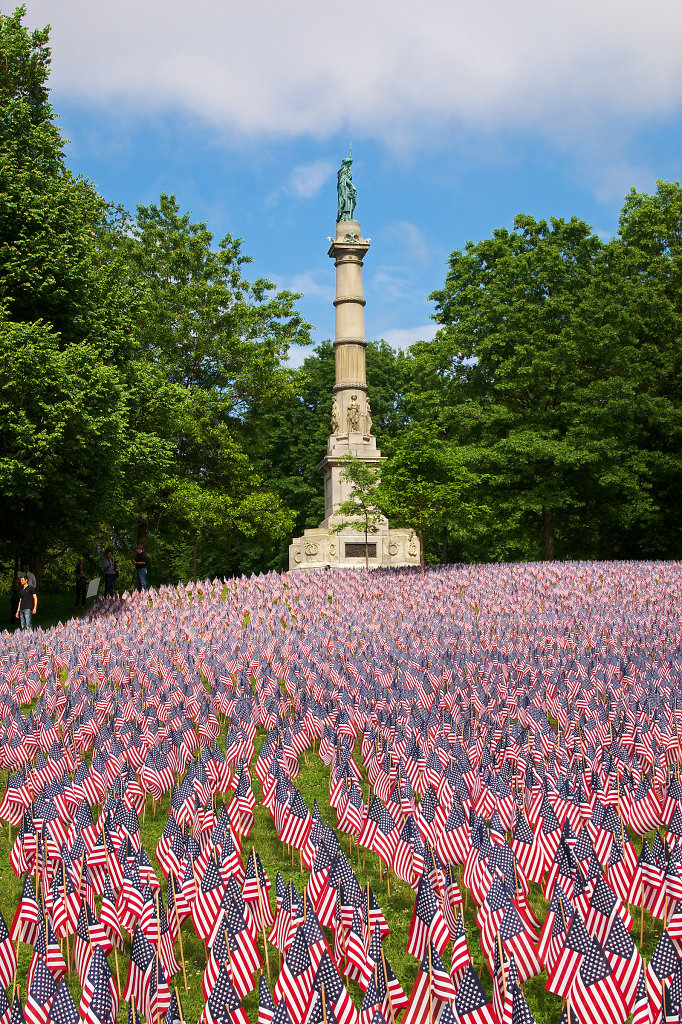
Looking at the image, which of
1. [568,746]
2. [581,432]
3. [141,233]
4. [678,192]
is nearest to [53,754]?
[568,746]

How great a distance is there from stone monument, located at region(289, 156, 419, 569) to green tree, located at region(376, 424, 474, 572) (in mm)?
8956

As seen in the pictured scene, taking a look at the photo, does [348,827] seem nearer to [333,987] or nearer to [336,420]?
[333,987]

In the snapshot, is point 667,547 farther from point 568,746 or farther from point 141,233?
point 568,746

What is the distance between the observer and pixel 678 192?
32750 mm

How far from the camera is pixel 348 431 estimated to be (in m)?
34.3

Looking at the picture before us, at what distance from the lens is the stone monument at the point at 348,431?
31984 mm

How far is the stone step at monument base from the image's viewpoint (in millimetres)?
31734

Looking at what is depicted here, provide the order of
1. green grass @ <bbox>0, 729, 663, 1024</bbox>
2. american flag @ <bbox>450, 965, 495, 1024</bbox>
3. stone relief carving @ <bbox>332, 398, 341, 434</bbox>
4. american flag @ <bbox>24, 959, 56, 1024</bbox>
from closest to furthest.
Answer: american flag @ <bbox>450, 965, 495, 1024</bbox>, american flag @ <bbox>24, 959, 56, 1024</bbox>, green grass @ <bbox>0, 729, 663, 1024</bbox>, stone relief carving @ <bbox>332, 398, 341, 434</bbox>

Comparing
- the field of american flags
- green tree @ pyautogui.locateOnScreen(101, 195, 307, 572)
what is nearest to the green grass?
the field of american flags

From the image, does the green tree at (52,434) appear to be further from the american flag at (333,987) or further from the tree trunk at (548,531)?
the tree trunk at (548,531)

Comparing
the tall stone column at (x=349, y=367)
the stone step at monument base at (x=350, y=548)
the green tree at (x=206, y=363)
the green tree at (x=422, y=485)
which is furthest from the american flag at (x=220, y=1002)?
the tall stone column at (x=349, y=367)

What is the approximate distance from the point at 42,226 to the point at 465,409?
16.8 meters

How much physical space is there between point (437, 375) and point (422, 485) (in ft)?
42.0

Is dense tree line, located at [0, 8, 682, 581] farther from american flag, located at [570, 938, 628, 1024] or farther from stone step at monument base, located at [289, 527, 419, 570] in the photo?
american flag, located at [570, 938, 628, 1024]
